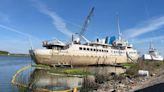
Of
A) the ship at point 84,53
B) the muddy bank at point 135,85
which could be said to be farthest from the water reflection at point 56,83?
the ship at point 84,53

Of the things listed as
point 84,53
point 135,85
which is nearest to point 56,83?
point 135,85

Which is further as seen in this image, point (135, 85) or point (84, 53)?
point (84, 53)

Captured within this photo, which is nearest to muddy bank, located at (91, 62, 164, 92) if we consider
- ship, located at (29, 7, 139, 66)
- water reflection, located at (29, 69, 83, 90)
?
water reflection, located at (29, 69, 83, 90)

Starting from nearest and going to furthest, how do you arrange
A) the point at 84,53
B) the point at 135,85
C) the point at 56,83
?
the point at 135,85
the point at 56,83
the point at 84,53

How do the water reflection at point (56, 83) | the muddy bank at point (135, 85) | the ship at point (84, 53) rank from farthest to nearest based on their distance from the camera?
1. the ship at point (84, 53)
2. the water reflection at point (56, 83)
3. the muddy bank at point (135, 85)

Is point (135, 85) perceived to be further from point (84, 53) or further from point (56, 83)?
point (84, 53)


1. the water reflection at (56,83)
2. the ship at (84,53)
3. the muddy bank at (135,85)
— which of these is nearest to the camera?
the muddy bank at (135,85)

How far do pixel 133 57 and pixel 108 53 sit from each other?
16.7m

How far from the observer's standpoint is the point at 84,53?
78188 millimetres

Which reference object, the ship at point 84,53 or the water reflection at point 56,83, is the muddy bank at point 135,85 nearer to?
the water reflection at point 56,83

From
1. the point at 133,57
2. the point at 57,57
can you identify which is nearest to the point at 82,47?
the point at 57,57

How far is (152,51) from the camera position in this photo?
360 ft

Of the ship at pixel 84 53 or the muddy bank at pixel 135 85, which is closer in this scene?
the muddy bank at pixel 135 85

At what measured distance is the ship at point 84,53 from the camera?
6912cm
